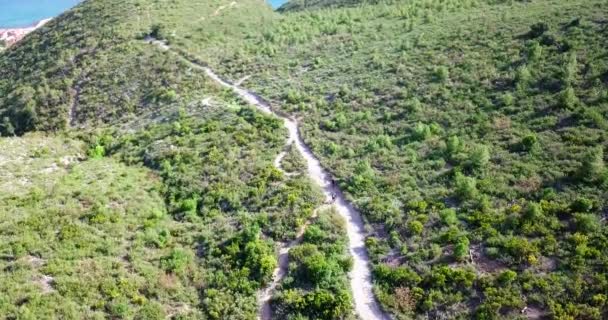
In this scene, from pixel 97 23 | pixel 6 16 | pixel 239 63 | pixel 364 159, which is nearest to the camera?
pixel 364 159

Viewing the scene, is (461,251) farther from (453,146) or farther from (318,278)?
(453,146)

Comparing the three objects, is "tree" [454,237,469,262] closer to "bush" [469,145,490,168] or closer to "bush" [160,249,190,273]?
"bush" [469,145,490,168]

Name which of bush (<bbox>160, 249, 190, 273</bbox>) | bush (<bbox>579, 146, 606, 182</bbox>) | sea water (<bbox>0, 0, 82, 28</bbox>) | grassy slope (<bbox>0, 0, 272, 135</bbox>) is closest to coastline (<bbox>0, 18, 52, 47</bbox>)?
sea water (<bbox>0, 0, 82, 28</bbox>)

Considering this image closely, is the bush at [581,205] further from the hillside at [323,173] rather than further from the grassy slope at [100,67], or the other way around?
the grassy slope at [100,67]

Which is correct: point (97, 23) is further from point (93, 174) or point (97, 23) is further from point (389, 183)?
point (389, 183)

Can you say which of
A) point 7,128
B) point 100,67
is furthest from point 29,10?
point 7,128

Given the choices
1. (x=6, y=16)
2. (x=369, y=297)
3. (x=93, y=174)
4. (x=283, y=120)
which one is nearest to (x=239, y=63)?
(x=283, y=120)
